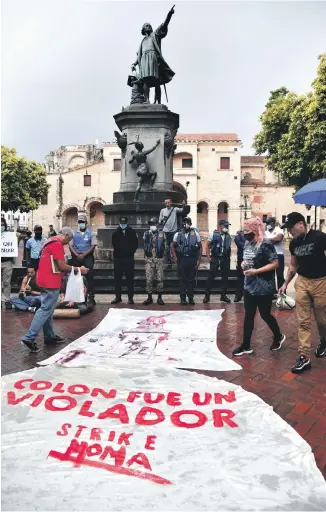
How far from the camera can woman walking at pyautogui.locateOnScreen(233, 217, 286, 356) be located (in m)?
4.79

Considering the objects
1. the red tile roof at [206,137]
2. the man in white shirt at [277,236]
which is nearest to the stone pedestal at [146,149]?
the man in white shirt at [277,236]

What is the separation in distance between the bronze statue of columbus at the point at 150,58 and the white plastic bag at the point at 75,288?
839 cm

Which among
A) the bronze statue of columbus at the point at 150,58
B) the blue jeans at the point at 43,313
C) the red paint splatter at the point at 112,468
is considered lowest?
the red paint splatter at the point at 112,468

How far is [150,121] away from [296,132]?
47.1ft

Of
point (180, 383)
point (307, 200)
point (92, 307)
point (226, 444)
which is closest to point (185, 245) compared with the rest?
point (92, 307)

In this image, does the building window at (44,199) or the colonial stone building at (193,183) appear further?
the colonial stone building at (193,183)

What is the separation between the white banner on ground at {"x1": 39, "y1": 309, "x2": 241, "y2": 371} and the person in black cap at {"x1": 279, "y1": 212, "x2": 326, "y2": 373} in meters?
0.81

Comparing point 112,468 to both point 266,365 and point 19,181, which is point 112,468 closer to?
point 266,365

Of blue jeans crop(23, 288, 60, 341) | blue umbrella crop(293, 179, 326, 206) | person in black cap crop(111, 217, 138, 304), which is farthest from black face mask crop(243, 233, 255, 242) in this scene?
person in black cap crop(111, 217, 138, 304)

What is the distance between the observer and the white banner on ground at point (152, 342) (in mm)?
4531

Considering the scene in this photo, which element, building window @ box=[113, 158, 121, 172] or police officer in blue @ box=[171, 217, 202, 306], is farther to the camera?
building window @ box=[113, 158, 121, 172]

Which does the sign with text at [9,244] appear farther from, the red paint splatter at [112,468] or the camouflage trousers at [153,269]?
the red paint splatter at [112,468]

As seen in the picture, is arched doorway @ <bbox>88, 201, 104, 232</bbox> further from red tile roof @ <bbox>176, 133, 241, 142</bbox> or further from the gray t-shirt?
the gray t-shirt

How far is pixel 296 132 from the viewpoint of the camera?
23.3m
